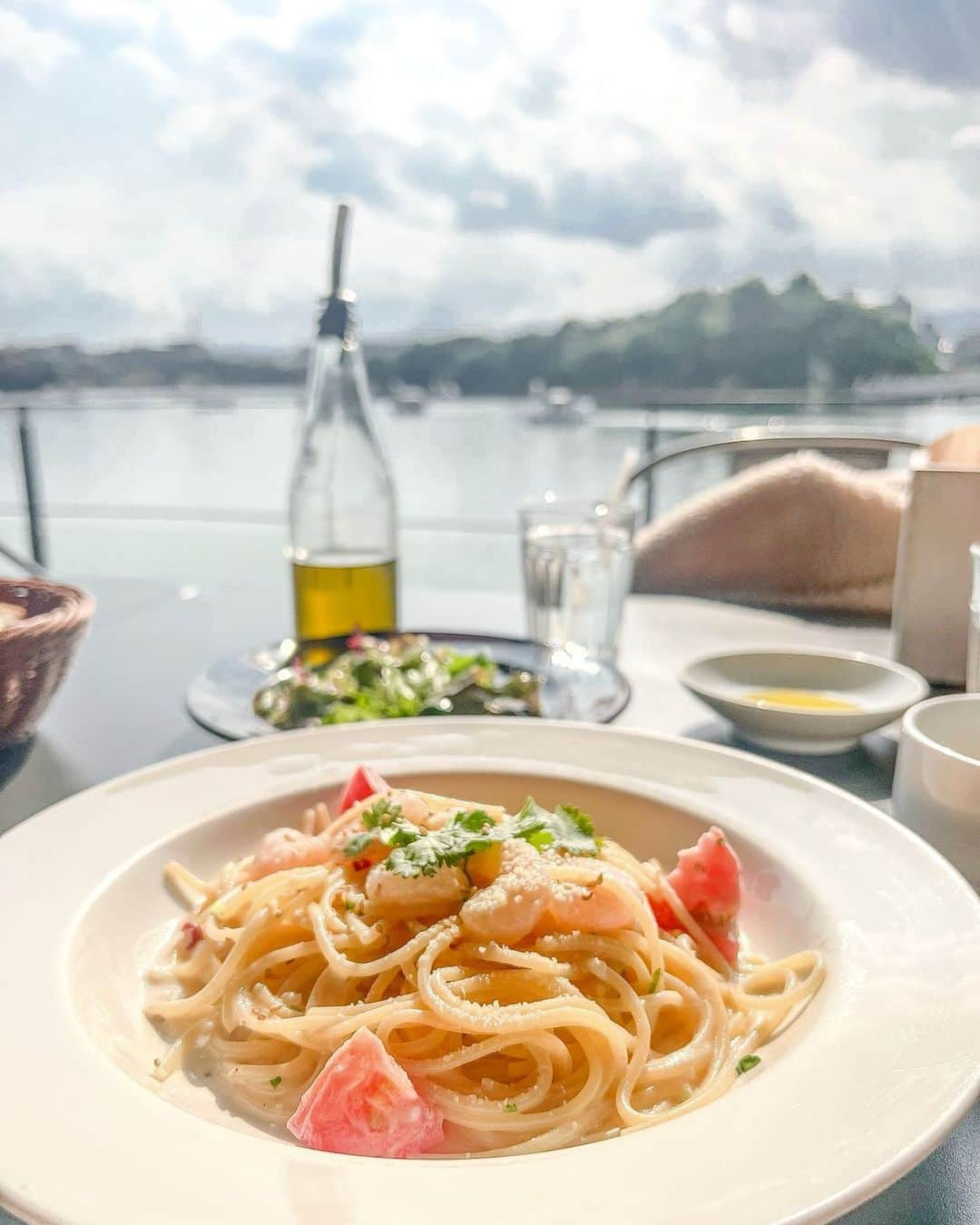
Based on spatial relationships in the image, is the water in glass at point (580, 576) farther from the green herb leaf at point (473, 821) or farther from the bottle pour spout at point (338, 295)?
the green herb leaf at point (473, 821)

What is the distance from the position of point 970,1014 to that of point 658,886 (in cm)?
42

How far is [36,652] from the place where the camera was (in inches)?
58.5

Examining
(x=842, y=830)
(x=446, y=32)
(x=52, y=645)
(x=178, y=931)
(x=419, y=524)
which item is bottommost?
(x=419, y=524)

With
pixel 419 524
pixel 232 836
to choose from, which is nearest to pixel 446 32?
pixel 419 524

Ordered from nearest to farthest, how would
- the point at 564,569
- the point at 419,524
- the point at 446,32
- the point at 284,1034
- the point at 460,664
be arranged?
the point at 284,1034 < the point at 460,664 < the point at 564,569 < the point at 419,524 < the point at 446,32

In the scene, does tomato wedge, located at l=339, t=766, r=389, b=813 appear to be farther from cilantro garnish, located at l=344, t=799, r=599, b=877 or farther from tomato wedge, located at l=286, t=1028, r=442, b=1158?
tomato wedge, located at l=286, t=1028, r=442, b=1158

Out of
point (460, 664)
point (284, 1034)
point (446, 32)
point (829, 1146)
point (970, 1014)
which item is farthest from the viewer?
point (446, 32)

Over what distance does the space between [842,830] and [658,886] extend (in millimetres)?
228

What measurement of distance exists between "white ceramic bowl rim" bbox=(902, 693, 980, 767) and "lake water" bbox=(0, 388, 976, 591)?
462cm

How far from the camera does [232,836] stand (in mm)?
1268

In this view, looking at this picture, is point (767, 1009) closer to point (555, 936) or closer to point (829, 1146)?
point (555, 936)

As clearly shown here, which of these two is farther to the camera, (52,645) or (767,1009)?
(52,645)

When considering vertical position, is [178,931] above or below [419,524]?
above

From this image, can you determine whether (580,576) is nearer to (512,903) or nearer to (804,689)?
(804,689)
